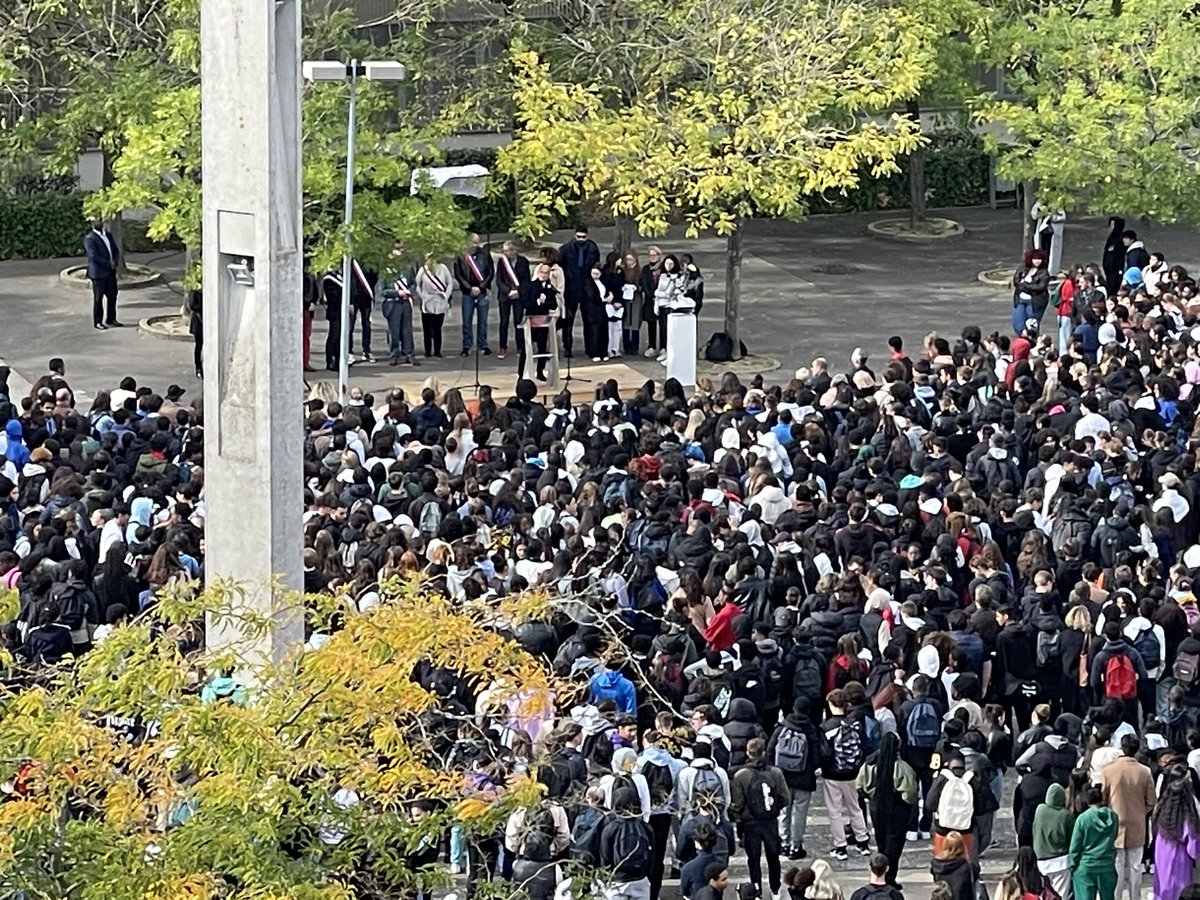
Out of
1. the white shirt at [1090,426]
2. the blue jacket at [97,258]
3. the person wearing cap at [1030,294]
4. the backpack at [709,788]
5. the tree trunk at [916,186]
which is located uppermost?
the tree trunk at [916,186]

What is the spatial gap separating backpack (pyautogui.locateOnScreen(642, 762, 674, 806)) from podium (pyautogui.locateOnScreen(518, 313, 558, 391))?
13266 millimetres

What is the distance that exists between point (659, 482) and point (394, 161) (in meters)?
8.20

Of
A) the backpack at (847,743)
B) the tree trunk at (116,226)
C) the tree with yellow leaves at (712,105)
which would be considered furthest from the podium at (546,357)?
the backpack at (847,743)

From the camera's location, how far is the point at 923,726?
1542cm

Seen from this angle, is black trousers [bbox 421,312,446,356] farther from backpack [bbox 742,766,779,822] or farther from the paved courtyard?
backpack [bbox 742,766,779,822]

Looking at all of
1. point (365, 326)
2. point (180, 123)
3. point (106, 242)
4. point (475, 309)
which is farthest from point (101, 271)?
point (475, 309)

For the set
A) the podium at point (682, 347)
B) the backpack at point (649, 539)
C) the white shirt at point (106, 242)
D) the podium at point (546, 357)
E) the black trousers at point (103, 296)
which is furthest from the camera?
the black trousers at point (103, 296)

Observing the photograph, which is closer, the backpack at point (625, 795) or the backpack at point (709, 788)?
the backpack at point (625, 795)

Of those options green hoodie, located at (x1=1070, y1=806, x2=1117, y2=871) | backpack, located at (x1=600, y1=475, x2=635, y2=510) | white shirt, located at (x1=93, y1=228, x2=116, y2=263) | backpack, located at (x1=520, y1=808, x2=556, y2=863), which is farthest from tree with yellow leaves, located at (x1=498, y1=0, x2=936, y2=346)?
backpack, located at (x1=520, y1=808, x2=556, y2=863)

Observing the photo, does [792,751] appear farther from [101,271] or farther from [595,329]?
[101,271]

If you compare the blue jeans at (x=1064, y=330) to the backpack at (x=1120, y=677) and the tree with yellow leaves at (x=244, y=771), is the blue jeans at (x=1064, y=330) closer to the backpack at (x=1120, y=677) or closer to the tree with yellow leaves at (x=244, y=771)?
the backpack at (x=1120, y=677)

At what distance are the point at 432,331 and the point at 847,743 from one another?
14.5m

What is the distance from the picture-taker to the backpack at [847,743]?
15.5 m

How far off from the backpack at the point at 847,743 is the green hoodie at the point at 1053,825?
1327 millimetres
